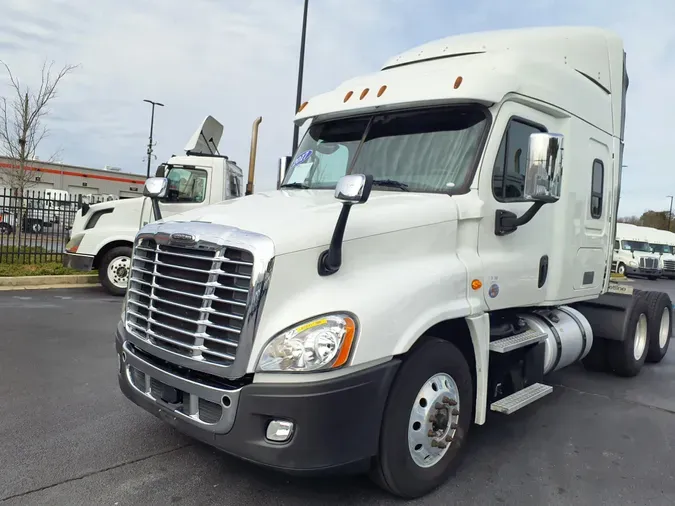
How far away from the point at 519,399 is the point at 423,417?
3.64 feet

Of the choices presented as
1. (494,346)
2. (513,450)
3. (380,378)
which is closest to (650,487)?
(513,450)

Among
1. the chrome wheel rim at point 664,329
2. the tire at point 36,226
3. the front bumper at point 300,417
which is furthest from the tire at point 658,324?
the tire at point 36,226

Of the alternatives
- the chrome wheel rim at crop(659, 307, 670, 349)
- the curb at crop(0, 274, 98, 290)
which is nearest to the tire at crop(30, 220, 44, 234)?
the curb at crop(0, 274, 98, 290)

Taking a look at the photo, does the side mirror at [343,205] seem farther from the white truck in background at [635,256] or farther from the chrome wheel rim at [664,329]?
the white truck in background at [635,256]

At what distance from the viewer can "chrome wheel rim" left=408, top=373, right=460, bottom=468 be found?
3.13 m

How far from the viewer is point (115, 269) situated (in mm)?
10469

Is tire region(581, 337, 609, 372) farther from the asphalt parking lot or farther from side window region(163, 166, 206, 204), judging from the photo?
side window region(163, 166, 206, 204)

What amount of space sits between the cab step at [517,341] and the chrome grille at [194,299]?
186cm

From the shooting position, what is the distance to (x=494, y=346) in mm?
3689

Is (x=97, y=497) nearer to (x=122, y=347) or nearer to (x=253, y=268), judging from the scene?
(x=122, y=347)

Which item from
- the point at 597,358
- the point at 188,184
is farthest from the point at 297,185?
the point at 188,184

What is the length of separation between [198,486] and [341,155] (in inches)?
98.8

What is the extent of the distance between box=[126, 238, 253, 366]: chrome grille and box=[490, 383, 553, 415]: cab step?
6.48 ft

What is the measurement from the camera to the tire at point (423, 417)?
9.68ft
